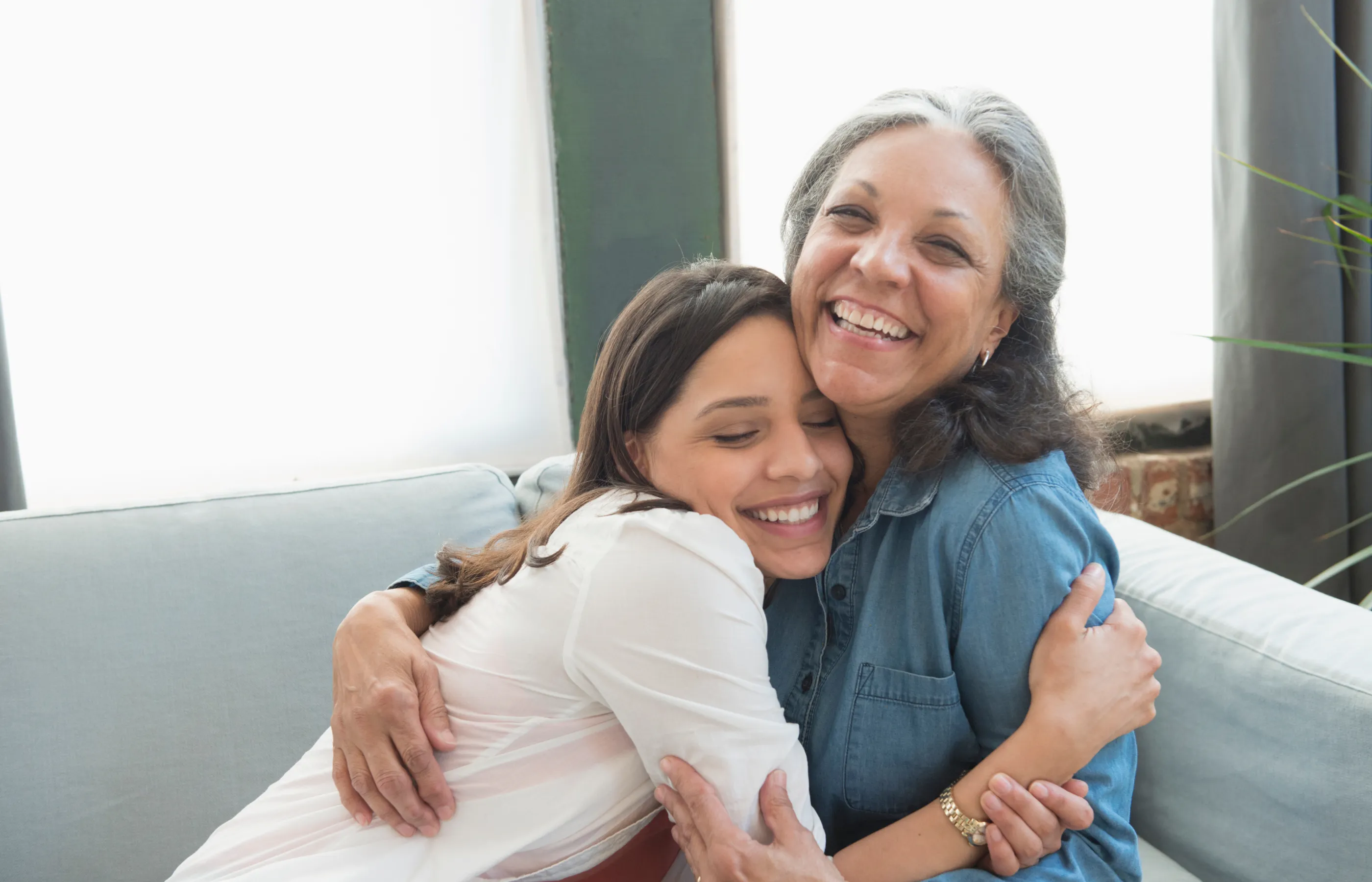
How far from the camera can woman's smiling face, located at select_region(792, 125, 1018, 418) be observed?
46.1 inches

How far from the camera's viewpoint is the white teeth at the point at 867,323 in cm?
118

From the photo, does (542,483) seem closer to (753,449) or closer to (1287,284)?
(753,449)

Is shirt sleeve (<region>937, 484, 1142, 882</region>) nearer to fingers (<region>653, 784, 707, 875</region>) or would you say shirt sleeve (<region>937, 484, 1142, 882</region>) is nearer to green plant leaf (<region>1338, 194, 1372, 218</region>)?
fingers (<region>653, 784, 707, 875</region>)

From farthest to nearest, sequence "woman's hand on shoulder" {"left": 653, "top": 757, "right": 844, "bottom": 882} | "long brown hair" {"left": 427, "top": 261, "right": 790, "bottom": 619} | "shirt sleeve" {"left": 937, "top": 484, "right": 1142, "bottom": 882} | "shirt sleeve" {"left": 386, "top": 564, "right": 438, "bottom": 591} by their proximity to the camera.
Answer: "shirt sleeve" {"left": 386, "top": 564, "right": 438, "bottom": 591} < "long brown hair" {"left": 427, "top": 261, "right": 790, "bottom": 619} < "shirt sleeve" {"left": 937, "top": 484, "right": 1142, "bottom": 882} < "woman's hand on shoulder" {"left": 653, "top": 757, "right": 844, "bottom": 882}

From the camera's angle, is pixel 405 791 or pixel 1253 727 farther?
pixel 1253 727

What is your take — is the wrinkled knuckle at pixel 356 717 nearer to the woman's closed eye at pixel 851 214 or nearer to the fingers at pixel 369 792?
the fingers at pixel 369 792

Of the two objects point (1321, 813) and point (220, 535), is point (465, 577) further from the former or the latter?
point (1321, 813)

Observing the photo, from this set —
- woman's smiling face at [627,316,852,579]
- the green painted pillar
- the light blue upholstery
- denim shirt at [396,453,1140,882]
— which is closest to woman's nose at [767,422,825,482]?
woman's smiling face at [627,316,852,579]

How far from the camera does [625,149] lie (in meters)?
2.09

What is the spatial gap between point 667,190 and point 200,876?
149cm

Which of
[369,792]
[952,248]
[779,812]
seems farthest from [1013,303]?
[369,792]

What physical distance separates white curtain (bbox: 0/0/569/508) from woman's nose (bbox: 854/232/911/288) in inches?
41.7

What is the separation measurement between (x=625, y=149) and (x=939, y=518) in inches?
48.3

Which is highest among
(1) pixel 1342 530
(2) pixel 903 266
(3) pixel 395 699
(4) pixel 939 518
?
(2) pixel 903 266
